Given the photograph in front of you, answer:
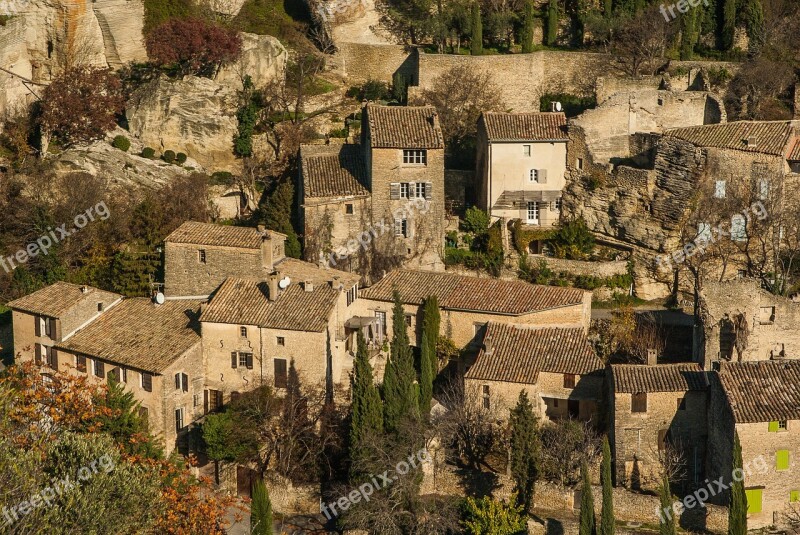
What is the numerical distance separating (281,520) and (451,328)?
955 cm

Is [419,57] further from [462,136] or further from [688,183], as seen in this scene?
[688,183]

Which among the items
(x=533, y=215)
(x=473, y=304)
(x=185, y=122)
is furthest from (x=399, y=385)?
(x=185, y=122)

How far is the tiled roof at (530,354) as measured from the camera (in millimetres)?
51062

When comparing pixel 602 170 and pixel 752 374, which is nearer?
pixel 752 374

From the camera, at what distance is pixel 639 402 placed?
48438mm

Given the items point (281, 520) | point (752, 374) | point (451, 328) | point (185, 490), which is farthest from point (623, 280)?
point (185, 490)

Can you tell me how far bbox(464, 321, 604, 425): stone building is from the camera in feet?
167

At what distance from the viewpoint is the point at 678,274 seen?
5919 centimetres

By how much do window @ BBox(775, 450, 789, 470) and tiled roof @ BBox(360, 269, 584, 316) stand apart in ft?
34.4

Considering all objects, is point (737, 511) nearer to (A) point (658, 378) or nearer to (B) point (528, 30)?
(A) point (658, 378)

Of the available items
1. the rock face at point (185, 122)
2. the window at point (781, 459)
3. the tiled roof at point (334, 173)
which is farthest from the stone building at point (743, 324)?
the rock face at point (185, 122)

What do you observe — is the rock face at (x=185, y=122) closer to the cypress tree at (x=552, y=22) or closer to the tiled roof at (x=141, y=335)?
the tiled roof at (x=141, y=335)

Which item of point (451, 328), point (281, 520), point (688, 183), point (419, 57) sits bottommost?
point (281, 520)

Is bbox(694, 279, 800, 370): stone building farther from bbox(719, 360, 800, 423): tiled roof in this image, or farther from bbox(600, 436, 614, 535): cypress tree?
bbox(600, 436, 614, 535): cypress tree
